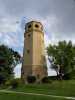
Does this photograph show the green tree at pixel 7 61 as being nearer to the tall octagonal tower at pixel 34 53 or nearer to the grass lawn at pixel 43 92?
the tall octagonal tower at pixel 34 53

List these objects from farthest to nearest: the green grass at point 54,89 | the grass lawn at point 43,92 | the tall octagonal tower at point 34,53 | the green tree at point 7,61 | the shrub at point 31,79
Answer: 1. the tall octagonal tower at point 34,53
2. the green tree at point 7,61
3. the shrub at point 31,79
4. the green grass at point 54,89
5. the grass lawn at point 43,92

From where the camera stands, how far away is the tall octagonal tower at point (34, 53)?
2186 inches

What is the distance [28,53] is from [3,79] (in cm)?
929

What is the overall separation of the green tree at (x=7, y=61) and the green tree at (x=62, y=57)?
9639mm

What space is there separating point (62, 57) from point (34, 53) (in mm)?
6316

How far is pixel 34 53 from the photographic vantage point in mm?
56281

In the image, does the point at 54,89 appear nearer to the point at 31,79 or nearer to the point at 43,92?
the point at 43,92

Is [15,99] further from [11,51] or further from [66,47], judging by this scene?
[11,51]

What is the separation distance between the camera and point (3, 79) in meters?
50.7

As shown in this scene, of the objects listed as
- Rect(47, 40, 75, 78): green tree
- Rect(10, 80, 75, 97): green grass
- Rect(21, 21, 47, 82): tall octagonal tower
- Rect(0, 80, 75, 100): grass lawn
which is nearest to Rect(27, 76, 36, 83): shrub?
Rect(21, 21, 47, 82): tall octagonal tower

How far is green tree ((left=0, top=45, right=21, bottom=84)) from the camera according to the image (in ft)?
174

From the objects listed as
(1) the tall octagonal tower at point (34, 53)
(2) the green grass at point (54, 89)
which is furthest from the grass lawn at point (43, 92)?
(1) the tall octagonal tower at point (34, 53)

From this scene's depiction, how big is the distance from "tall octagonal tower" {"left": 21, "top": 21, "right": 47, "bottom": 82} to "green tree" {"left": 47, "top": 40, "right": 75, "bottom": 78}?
7.34ft

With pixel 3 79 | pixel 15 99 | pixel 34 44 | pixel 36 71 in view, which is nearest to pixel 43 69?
pixel 36 71
